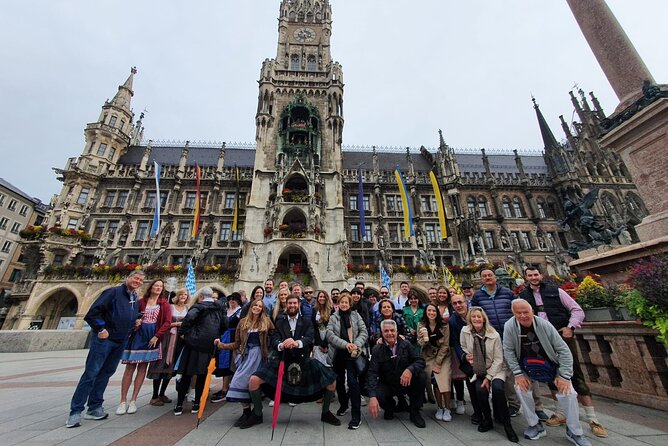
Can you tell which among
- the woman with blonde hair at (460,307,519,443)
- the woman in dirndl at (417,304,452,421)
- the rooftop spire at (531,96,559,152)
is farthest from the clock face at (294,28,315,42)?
the woman with blonde hair at (460,307,519,443)

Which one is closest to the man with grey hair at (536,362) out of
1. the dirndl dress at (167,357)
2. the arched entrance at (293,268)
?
the dirndl dress at (167,357)

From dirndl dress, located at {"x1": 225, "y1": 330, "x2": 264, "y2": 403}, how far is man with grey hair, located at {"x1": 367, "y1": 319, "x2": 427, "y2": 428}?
1.91m

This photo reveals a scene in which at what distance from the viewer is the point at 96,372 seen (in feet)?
14.1

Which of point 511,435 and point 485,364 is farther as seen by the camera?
point 485,364

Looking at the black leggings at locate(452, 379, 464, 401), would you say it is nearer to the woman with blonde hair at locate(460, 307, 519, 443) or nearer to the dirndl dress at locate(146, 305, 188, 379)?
the woman with blonde hair at locate(460, 307, 519, 443)

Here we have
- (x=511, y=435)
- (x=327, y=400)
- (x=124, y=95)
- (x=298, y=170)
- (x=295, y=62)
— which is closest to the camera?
(x=511, y=435)

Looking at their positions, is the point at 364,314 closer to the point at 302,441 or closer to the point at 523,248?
the point at 302,441

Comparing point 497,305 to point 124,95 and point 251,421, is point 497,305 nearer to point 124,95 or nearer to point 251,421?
point 251,421

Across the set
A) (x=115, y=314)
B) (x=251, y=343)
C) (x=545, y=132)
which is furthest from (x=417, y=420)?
(x=545, y=132)

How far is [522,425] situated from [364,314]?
2931 millimetres

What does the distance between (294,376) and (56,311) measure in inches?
1259

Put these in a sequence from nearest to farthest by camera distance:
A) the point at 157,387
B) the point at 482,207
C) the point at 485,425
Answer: the point at 485,425, the point at 157,387, the point at 482,207

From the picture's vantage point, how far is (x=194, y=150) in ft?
125

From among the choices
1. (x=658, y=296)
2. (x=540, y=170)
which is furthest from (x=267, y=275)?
(x=540, y=170)
